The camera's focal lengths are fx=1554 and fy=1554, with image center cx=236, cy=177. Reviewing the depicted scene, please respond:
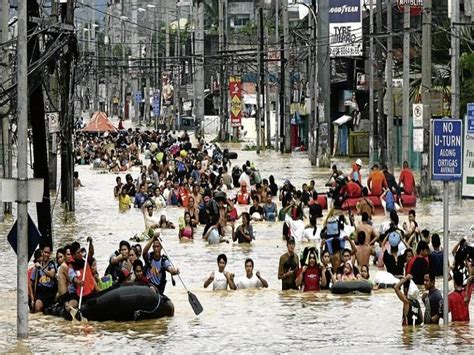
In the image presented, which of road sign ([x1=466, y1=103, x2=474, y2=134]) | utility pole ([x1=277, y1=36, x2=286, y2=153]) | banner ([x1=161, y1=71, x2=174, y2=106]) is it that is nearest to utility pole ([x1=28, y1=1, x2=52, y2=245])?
road sign ([x1=466, y1=103, x2=474, y2=134])

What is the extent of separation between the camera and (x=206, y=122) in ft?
442

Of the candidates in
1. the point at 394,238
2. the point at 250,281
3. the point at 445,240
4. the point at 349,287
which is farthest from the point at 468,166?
the point at 394,238

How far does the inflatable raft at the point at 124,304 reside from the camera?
931 inches

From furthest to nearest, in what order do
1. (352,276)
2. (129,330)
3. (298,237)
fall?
(298,237), (352,276), (129,330)

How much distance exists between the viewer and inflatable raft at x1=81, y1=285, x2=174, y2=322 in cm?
2366

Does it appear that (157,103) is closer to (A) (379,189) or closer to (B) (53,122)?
(B) (53,122)

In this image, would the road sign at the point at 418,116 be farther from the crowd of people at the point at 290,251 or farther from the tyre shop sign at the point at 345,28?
the tyre shop sign at the point at 345,28

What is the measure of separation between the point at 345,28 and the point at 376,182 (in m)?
26.1

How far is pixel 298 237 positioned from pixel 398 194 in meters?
7.73

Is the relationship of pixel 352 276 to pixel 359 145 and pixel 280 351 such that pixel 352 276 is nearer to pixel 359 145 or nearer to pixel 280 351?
pixel 280 351

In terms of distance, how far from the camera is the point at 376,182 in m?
42.8

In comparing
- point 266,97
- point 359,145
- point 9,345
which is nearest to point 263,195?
point 9,345

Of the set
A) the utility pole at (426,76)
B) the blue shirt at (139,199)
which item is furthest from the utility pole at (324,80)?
the utility pole at (426,76)

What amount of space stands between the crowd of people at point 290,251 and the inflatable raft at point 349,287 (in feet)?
0.74
